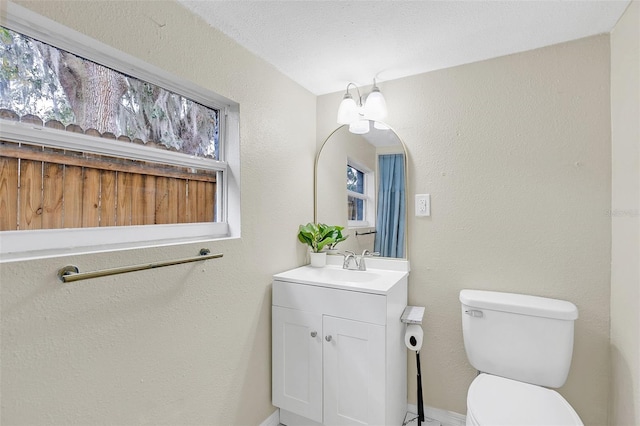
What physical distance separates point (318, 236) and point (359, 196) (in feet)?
1.26

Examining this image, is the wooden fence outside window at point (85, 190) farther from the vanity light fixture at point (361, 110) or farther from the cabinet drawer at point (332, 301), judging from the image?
the vanity light fixture at point (361, 110)

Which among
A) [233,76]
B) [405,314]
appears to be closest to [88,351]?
[233,76]

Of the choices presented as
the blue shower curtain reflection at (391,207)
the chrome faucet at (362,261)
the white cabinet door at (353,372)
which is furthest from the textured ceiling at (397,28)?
the white cabinet door at (353,372)

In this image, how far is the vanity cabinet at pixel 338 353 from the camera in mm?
1482

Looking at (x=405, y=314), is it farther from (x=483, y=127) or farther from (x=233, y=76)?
(x=233, y=76)

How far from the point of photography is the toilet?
1.21 meters

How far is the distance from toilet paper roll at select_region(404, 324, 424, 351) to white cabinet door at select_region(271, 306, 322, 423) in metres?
0.47

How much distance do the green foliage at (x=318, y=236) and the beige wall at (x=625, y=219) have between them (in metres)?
1.39

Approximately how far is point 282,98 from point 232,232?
89 cm

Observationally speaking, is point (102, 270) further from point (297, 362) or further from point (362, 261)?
point (362, 261)

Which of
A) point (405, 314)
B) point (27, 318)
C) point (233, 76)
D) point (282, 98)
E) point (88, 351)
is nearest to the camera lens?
point (27, 318)

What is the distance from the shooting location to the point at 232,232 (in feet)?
5.24

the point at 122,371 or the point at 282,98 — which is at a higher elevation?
the point at 282,98

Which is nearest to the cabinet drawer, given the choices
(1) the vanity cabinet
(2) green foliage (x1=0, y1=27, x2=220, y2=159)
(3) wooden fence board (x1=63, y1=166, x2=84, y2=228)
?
(1) the vanity cabinet
